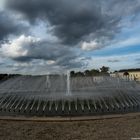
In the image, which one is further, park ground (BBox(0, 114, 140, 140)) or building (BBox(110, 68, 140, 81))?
building (BBox(110, 68, 140, 81))

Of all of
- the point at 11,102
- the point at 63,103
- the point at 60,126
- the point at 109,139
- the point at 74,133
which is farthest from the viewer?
the point at 11,102

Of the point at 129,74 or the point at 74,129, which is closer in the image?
the point at 74,129

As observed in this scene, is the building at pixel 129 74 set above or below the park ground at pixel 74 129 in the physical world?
above

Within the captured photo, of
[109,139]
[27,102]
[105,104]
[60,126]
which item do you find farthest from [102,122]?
[27,102]

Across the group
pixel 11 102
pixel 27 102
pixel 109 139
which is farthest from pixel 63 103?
pixel 109 139

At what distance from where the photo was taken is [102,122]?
10.5 metres

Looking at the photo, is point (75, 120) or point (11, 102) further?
point (11, 102)

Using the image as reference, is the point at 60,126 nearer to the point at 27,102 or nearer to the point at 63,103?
the point at 63,103

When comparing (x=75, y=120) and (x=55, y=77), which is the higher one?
(x=55, y=77)

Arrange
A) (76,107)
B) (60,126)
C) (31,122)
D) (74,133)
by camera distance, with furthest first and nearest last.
A: (76,107) → (31,122) → (60,126) → (74,133)

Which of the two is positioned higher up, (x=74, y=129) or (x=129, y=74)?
(x=129, y=74)

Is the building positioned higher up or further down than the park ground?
higher up

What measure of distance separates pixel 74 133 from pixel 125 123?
2.35 m

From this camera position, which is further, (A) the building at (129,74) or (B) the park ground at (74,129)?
(A) the building at (129,74)
